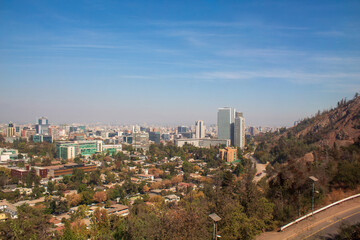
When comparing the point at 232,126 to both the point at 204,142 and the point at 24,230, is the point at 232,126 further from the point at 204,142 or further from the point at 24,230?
the point at 24,230

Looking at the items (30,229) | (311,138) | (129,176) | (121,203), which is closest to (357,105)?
(311,138)

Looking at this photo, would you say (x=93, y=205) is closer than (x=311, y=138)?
Yes

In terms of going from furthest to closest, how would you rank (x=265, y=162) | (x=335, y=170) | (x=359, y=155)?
1. (x=265, y=162)
2. (x=359, y=155)
3. (x=335, y=170)

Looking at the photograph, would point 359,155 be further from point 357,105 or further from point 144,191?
point 357,105

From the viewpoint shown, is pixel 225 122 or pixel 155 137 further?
pixel 155 137

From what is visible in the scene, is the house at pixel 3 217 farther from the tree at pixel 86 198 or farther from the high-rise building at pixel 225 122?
the high-rise building at pixel 225 122

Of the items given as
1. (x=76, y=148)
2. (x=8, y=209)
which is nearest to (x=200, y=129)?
(x=76, y=148)
